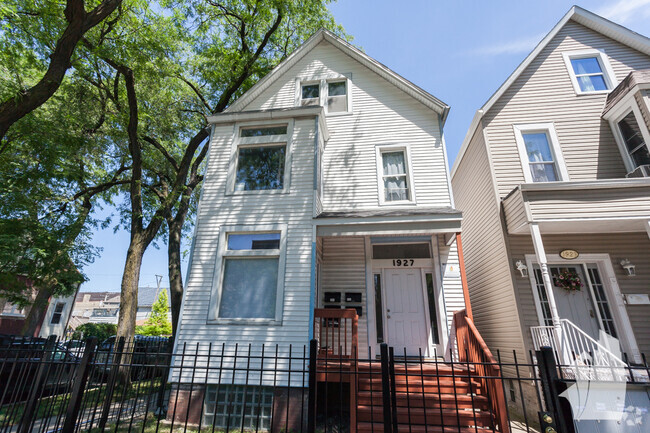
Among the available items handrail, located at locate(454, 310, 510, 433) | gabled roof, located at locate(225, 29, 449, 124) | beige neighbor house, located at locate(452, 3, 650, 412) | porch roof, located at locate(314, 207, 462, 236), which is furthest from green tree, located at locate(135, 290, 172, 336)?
handrail, located at locate(454, 310, 510, 433)

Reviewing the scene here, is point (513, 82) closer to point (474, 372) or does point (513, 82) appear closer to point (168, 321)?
point (474, 372)

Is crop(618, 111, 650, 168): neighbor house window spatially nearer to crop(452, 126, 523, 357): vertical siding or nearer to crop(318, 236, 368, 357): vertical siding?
crop(452, 126, 523, 357): vertical siding

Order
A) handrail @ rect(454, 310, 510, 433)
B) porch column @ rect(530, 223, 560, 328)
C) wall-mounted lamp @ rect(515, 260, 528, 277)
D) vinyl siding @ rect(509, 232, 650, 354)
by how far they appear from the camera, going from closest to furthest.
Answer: handrail @ rect(454, 310, 510, 433) → porch column @ rect(530, 223, 560, 328) → vinyl siding @ rect(509, 232, 650, 354) → wall-mounted lamp @ rect(515, 260, 528, 277)

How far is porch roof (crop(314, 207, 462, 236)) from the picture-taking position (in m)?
6.39

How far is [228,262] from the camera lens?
701 centimetres

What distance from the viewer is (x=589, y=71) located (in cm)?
884

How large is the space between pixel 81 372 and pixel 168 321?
27.5 metres

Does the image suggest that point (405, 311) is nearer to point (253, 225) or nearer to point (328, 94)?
point (253, 225)

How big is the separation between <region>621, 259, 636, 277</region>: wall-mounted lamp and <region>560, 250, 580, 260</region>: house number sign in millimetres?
941

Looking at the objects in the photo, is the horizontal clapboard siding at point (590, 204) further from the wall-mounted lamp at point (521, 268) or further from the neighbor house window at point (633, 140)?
the neighbor house window at point (633, 140)

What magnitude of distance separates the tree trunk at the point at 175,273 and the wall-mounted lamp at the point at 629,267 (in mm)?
11377

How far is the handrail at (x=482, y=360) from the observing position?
4395 millimetres

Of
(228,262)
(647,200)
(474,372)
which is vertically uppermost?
(647,200)

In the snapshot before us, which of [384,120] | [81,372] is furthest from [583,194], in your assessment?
[81,372]
